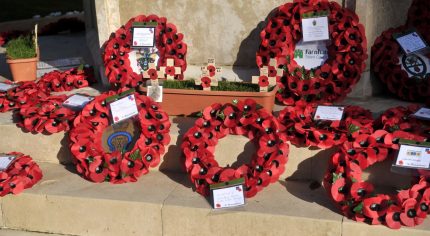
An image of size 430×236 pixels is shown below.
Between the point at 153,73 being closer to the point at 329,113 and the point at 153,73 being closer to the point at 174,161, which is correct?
the point at 174,161

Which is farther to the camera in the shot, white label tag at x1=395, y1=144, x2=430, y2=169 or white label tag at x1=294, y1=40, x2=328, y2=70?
white label tag at x1=294, y1=40, x2=328, y2=70

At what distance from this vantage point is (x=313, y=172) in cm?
419

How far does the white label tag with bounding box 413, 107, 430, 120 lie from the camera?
13.5ft

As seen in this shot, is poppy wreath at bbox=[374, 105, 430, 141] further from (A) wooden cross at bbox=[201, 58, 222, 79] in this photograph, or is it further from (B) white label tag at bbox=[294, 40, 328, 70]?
(A) wooden cross at bbox=[201, 58, 222, 79]

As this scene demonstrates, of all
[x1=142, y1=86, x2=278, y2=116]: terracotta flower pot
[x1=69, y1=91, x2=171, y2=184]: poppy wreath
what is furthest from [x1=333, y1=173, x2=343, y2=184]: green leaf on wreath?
[x1=69, y1=91, x2=171, y2=184]: poppy wreath

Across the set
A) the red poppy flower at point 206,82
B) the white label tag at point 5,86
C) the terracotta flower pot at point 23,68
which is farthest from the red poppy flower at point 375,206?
the terracotta flower pot at point 23,68

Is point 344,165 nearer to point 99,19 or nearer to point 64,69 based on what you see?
point 99,19

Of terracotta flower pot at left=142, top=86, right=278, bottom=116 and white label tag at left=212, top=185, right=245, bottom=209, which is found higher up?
terracotta flower pot at left=142, top=86, right=278, bottom=116

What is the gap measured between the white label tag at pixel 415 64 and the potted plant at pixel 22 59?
12.1 feet

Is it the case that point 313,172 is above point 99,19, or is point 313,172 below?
below

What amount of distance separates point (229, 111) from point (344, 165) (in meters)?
0.95

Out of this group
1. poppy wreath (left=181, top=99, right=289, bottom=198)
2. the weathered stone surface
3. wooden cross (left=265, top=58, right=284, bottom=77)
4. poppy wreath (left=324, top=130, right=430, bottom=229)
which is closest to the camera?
poppy wreath (left=324, top=130, right=430, bottom=229)

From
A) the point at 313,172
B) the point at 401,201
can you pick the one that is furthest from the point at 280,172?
the point at 401,201

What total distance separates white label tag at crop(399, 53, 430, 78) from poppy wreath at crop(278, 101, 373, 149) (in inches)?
39.6
